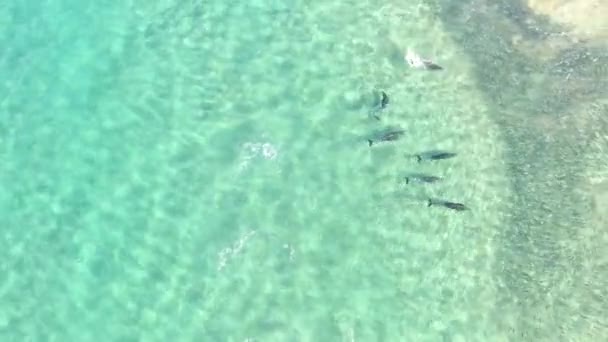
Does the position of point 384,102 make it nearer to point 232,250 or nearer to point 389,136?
point 389,136

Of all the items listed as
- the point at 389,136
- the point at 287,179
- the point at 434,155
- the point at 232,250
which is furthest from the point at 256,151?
the point at 434,155

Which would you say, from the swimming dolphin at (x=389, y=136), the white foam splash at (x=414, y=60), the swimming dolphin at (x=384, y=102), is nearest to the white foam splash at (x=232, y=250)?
the swimming dolphin at (x=389, y=136)

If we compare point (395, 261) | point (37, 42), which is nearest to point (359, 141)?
point (395, 261)

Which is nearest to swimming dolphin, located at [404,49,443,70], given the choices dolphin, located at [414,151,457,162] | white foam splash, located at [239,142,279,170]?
dolphin, located at [414,151,457,162]

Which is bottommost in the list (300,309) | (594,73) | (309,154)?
(300,309)

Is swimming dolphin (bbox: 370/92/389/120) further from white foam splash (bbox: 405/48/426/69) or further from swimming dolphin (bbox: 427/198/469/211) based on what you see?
swimming dolphin (bbox: 427/198/469/211)

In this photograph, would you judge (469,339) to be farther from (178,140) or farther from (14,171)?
(14,171)

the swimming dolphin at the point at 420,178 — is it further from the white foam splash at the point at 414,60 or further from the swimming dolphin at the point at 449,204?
the white foam splash at the point at 414,60
